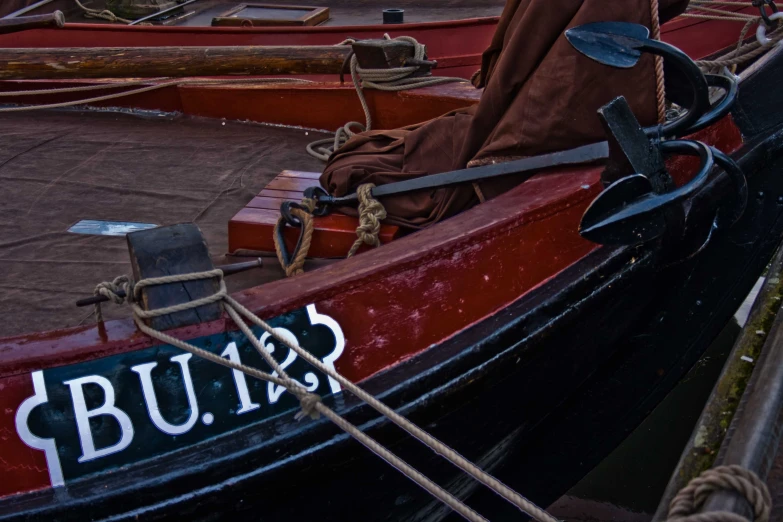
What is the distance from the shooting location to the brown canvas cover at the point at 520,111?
210 centimetres

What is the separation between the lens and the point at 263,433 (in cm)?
183

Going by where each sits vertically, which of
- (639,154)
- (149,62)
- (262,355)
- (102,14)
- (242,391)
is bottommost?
(242,391)

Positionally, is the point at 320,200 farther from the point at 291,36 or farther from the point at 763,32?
the point at 291,36

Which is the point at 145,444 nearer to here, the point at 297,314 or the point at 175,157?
the point at 297,314

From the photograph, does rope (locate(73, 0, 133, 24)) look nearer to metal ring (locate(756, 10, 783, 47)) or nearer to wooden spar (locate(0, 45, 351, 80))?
wooden spar (locate(0, 45, 351, 80))

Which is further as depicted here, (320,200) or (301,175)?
(301,175)

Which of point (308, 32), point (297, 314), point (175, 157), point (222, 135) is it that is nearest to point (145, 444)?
point (297, 314)

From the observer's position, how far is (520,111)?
7.38 feet

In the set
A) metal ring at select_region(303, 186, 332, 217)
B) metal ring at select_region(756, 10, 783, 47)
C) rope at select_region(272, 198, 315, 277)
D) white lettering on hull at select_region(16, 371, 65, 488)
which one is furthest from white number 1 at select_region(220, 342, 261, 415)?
metal ring at select_region(756, 10, 783, 47)

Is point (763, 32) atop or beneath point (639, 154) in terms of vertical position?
atop

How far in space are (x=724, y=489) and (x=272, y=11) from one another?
6.15 m

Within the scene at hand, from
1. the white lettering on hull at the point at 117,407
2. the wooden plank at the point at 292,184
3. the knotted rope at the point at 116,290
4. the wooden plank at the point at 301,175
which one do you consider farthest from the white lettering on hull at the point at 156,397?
the wooden plank at the point at 301,175

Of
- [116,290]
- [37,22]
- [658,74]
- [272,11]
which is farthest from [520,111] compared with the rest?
[272,11]

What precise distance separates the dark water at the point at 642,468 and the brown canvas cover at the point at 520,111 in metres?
1.75
